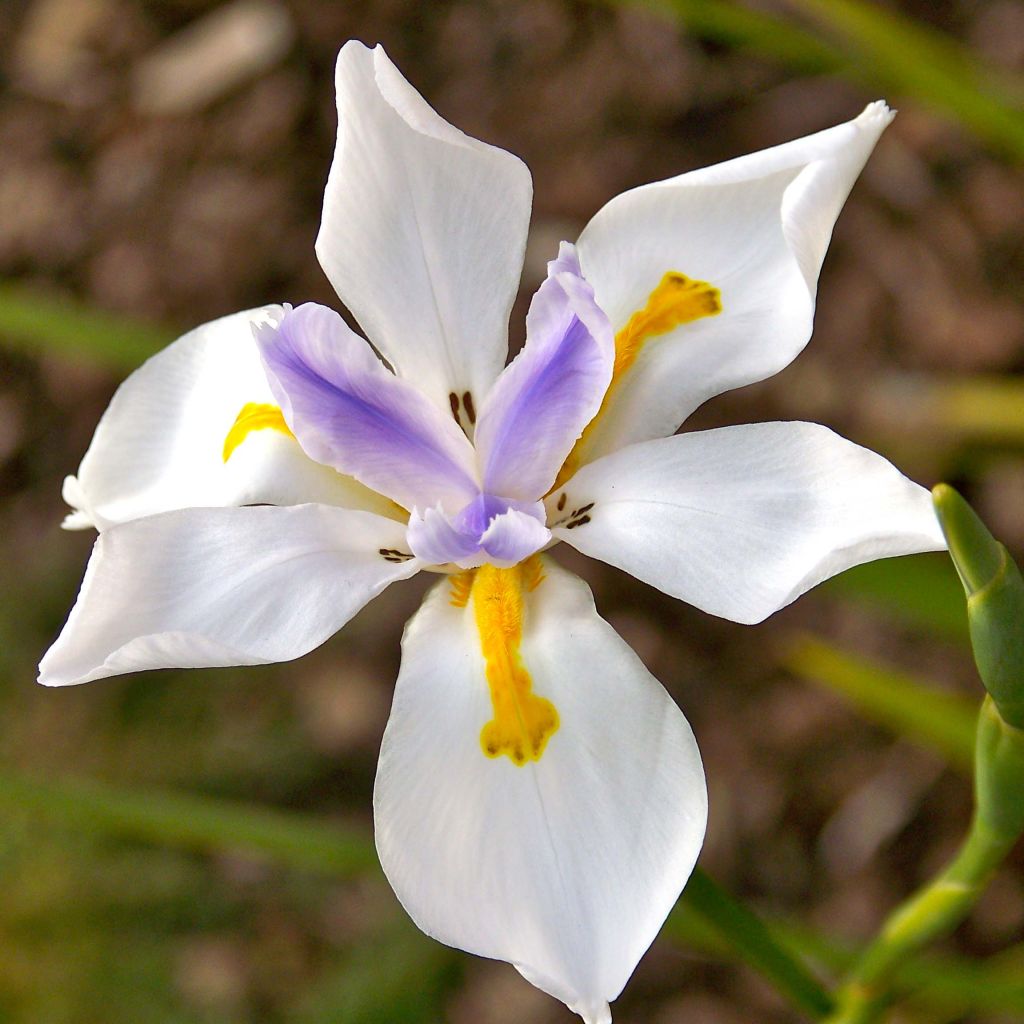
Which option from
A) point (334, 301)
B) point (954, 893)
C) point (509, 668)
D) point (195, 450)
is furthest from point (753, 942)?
point (334, 301)

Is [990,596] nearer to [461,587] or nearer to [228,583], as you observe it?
[461,587]

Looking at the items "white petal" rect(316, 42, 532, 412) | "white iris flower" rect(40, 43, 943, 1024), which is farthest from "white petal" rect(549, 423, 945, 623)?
"white petal" rect(316, 42, 532, 412)

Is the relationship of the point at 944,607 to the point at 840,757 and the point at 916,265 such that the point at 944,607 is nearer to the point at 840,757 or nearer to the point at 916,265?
the point at 840,757

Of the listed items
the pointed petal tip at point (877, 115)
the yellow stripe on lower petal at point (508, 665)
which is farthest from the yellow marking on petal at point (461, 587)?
the pointed petal tip at point (877, 115)

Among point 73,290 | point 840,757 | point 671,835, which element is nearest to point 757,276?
point 671,835

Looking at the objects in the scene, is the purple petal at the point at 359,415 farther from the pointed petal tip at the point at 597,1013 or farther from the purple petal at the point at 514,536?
the pointed petal tip at the point at 597,1013

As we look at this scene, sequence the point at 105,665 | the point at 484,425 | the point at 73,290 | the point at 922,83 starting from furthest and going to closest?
the point at 73,290 → the point at 922,83 → the point at 484,425 → the point at 105,665
